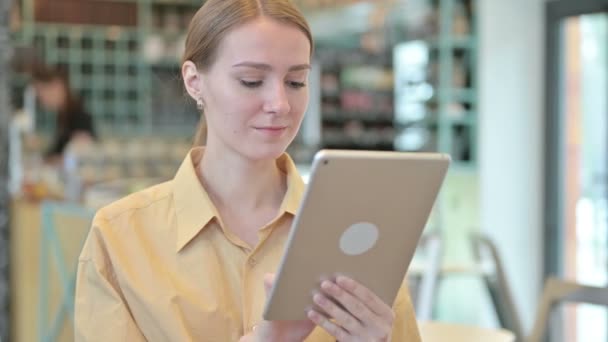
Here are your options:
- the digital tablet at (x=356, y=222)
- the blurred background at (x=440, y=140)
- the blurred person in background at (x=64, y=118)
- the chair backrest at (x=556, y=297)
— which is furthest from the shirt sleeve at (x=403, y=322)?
the blurred person in background at (x=64, y=118)

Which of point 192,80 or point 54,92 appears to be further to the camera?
point 54,92

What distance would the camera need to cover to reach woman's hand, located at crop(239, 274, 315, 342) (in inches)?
57.6

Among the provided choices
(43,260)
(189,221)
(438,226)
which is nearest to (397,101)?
(438,226)

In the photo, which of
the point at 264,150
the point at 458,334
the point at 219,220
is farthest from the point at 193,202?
the point at 458,334

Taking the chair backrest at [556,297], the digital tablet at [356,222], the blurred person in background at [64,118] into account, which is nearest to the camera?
the digital tablet at [356,222]

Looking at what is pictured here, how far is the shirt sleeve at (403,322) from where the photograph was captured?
1.70 meters

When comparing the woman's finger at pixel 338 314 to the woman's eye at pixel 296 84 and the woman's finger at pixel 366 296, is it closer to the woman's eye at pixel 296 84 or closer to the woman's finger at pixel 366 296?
the woman's finger at pixel 366 296

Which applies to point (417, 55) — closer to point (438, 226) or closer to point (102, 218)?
point (438, 226)

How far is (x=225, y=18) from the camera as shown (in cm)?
164

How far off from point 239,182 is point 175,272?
19 cm

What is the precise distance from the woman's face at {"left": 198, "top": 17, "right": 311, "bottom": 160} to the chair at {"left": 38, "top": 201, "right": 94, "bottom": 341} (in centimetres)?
232

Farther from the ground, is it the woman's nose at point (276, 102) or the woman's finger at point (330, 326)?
the woman's nose at point (276, 102)

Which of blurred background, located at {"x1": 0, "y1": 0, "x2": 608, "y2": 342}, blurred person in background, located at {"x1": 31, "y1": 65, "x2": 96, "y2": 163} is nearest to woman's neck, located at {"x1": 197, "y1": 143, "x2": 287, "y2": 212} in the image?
blurred background, located at {"x1": 0, "y1": 0, "x2": 608, "y2": 342}

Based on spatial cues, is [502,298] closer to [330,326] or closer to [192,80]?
[192,80]
